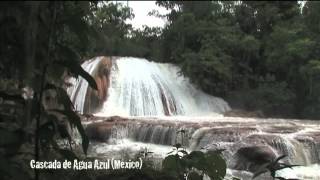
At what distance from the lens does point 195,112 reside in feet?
65.1

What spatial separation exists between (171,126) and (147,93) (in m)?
6.76

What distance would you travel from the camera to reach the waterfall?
18.0 meters

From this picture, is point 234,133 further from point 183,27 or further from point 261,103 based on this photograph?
point 183,27

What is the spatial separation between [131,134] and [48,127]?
34.5ft

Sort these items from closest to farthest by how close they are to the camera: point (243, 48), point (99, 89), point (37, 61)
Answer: point (37, 61), point (99, 89), point (243, 48)

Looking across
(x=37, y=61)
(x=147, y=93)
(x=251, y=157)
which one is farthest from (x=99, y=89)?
(x=37, y=61)

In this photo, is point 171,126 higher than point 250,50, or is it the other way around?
point 250,50

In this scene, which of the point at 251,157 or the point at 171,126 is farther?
the point at 171,126

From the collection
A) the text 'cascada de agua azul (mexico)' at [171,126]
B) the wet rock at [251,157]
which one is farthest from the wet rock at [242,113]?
the wet rock at [251,157]

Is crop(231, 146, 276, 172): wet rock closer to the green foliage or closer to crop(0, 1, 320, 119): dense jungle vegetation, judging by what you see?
the green foliage

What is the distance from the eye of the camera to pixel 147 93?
62.5ft

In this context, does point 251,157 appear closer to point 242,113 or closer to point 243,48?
point 242,113

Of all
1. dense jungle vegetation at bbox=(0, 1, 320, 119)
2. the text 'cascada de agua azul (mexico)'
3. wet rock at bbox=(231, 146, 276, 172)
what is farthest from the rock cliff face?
wet rock at bbox=(231, 146, 276, 172)

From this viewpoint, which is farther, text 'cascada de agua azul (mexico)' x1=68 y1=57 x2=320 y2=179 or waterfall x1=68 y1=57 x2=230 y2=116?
waterfall x1=68 y1=57 x2=230 y2=116
